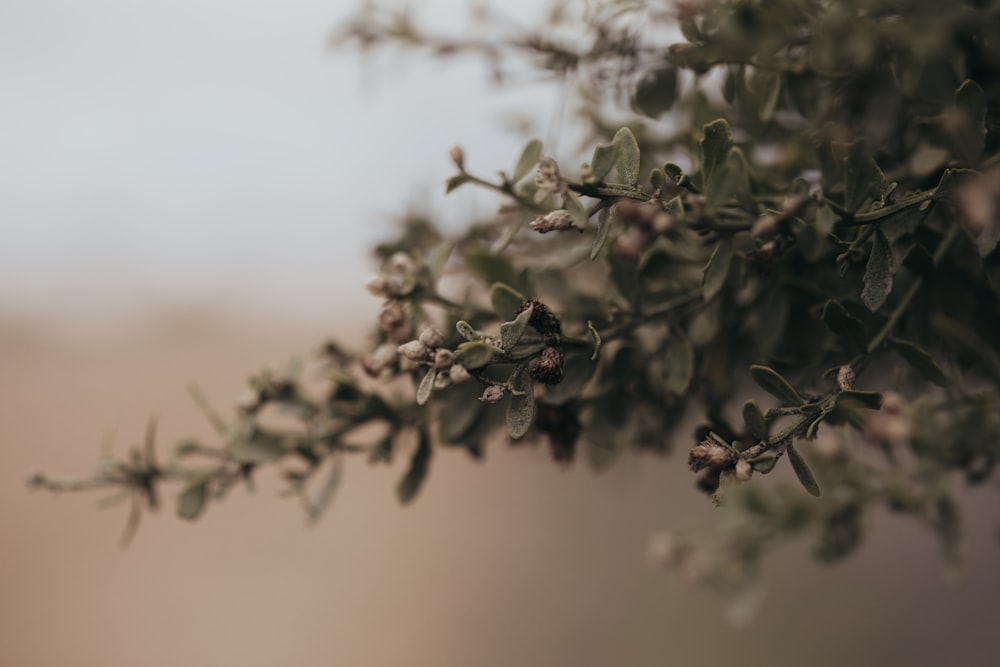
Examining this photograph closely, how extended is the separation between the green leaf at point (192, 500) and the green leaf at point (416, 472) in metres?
0.10

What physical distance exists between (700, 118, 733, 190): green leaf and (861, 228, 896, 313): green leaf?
0.06m

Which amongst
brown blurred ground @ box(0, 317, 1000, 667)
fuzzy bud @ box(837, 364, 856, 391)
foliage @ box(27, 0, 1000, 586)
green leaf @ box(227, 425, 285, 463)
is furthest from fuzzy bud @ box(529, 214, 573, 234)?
brown blurred ground @ box(0, 317, 1000, 667)

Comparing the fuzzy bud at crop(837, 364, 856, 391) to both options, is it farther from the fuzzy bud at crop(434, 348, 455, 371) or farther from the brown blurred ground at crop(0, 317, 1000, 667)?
the brown blurred ground at crop(0, 317, 1000, 667)

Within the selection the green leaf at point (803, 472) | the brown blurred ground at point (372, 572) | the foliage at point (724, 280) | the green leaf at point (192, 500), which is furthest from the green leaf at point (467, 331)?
the brown blurred ground at point (372, 572)

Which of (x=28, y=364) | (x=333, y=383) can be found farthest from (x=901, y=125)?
(x=28, y=364)

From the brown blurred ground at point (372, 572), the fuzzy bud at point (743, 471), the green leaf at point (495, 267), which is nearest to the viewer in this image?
the fuzzy bud at point (743, 471)

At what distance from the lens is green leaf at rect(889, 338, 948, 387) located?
272 mm

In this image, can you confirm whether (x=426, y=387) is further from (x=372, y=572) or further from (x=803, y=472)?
(x=372, y=572)

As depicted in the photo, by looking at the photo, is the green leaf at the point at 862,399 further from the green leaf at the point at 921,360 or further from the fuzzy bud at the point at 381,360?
the fuzzy bud at the point at 381,360

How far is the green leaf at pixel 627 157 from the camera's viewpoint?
Result: 0.82ft

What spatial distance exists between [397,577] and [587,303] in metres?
1.68

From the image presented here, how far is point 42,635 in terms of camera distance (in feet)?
5.51

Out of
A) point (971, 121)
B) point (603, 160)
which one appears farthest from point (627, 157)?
point (971, 121)

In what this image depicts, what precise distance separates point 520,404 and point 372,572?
5.63ft
